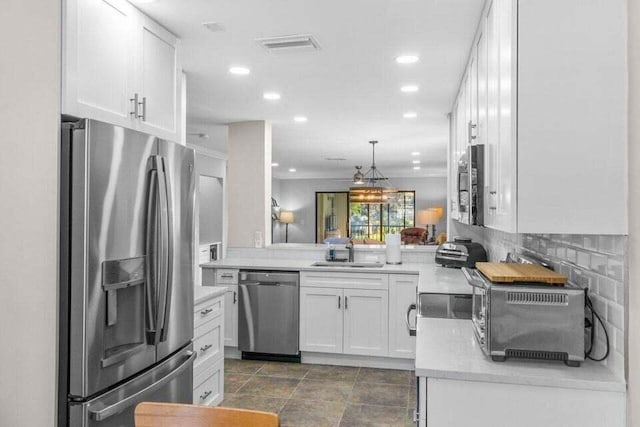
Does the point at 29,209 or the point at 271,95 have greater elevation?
the point at 271,95

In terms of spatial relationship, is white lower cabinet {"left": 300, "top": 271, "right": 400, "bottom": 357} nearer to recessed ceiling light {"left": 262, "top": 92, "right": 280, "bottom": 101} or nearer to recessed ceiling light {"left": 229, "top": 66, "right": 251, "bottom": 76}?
recessed ceiling light {"left": 262, "top": 92, "right": 280, "bottom": 101}

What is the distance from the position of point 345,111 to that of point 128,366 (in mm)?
3630

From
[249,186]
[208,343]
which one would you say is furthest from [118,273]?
[249,186]

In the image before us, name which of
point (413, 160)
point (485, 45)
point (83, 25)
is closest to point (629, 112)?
point (485, 45)

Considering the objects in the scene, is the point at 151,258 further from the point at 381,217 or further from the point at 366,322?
the point at 381,217

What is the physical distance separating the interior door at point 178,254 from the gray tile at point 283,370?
176 cm

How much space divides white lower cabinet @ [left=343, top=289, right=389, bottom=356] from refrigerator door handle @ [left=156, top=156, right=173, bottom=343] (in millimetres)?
2310

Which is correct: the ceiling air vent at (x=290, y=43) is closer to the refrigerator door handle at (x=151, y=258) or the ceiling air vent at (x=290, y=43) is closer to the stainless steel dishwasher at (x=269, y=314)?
the refrigerator door handle at (x=151, y=258)

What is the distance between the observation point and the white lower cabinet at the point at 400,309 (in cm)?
425

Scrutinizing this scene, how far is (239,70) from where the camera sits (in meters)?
3.63

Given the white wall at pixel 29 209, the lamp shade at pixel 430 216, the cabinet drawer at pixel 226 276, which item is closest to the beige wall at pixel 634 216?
the white wall at pixel 29 209

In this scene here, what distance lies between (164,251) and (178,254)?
0.61 feet

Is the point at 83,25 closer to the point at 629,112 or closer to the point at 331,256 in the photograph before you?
the point at 629,112

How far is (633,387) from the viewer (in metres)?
1.50
